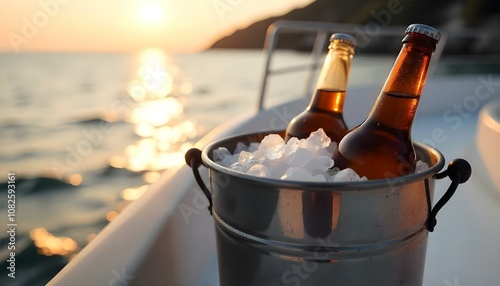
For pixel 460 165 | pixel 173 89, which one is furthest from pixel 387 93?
pixel 173 89

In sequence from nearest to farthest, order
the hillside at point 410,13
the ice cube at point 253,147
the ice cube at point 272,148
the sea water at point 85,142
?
the ice cube at point 272,148, the ice cube at point 253,147, the sea water at point 85,142, the hillside at point 410,13

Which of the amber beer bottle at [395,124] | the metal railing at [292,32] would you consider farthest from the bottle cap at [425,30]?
the metal railing at [292,32]

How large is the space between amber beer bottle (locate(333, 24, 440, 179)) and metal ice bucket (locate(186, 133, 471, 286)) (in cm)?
8

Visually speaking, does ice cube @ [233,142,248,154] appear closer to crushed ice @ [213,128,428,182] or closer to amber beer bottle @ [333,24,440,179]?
crushed ice @ [213,128,428,182]

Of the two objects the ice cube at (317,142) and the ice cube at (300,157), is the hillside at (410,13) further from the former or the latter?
the ice cube at (300,157)

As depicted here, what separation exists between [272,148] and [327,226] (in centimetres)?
18

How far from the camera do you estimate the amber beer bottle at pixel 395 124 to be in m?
0.69

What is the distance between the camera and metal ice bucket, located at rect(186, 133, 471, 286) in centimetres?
57

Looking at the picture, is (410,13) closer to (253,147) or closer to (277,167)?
(253,147)

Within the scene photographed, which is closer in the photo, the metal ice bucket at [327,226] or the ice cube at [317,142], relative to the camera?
the metal ice bucket at [327,226]

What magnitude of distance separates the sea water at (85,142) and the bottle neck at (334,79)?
16.4 inches

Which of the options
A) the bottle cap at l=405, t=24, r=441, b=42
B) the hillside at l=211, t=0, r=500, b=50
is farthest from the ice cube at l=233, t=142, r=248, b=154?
the hillside at l=211, t=0, r=500, b=50

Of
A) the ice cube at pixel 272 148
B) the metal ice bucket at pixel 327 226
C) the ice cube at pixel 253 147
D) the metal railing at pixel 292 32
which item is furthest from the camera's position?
the metal railing at pixel 292 32

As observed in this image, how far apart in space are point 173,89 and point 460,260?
697 inches
